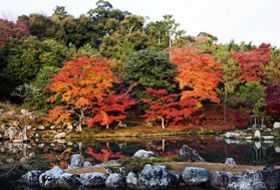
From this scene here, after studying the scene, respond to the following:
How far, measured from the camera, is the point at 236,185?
31.2ft

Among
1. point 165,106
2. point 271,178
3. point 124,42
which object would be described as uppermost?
point 124,42

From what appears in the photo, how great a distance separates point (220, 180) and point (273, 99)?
17679 mm

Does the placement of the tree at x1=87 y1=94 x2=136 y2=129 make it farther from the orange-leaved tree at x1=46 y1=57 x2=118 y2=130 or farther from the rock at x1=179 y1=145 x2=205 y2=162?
the rock at x1=179 y1=145 x2=205 y2=162

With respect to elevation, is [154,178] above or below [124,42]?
below

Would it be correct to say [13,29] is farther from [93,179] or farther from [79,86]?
[93,179]

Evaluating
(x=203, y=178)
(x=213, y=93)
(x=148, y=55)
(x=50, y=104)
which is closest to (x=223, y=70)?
(x=213, y=93)

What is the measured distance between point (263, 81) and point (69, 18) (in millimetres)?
20456

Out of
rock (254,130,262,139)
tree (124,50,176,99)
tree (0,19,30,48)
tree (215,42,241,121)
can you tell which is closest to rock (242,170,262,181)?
rock (254,130,262,139)

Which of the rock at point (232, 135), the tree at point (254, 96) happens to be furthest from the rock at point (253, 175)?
the tree at point (254, 96)

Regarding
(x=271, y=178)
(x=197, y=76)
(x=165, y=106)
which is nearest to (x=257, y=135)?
(x=197, y=76)

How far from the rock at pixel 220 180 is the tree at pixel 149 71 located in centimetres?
1844

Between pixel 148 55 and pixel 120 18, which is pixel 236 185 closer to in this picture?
pixel 148 55

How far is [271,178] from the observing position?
9.44m

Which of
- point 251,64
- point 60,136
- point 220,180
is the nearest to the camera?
point 220,180
